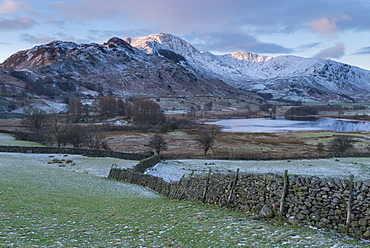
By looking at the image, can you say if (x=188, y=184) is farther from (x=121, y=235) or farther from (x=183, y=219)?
(x=121, y=235)

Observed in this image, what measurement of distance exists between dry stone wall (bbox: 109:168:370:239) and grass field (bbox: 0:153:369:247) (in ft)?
2.43

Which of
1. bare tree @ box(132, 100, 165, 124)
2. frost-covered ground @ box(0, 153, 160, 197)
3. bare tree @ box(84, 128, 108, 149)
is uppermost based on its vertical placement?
bare tree @ box(132, 100, 165, 124)

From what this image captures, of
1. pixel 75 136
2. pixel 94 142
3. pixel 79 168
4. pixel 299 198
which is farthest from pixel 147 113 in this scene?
pixel 299 198

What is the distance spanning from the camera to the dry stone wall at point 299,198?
40.0 feet

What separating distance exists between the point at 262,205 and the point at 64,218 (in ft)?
36.5

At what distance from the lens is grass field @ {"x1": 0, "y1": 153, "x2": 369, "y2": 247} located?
11.4 meters

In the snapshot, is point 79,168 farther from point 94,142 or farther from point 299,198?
point 94,142

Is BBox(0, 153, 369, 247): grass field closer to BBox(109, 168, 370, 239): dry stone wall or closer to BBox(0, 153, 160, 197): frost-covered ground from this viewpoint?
BBox(109, 168, 370, 239): dry stone wall

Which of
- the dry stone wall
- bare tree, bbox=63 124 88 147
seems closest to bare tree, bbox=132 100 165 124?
bare tree, bbox=63 124 88 147

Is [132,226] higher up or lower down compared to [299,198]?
lower down

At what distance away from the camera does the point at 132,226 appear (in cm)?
1435

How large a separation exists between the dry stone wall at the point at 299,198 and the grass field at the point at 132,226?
2.43ft

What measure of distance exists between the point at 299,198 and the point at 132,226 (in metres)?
8.73

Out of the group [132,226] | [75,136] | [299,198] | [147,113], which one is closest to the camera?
[299,198]
